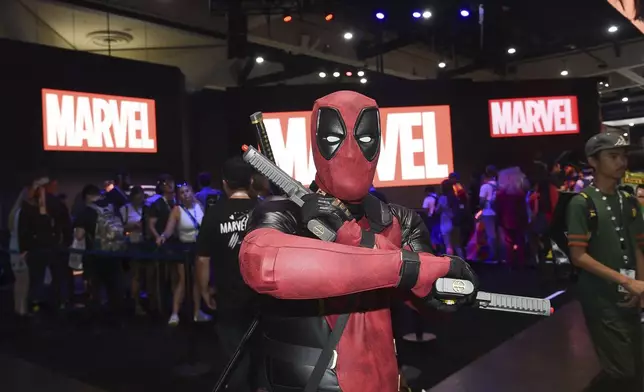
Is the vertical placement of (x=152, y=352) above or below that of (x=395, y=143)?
below

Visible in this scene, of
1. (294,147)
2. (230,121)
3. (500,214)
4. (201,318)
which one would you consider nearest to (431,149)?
(500,214)

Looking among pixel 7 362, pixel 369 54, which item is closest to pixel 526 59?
pixel 369 54

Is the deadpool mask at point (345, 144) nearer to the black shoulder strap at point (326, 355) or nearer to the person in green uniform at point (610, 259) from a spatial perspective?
the black shoulder strap at point (326, 355)

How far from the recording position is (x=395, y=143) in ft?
25.8

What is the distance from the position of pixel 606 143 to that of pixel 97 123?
8205 millimetres

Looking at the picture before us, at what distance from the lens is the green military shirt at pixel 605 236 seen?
8.15 ft

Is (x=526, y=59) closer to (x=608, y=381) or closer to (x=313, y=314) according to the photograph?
(x=608, y=381)

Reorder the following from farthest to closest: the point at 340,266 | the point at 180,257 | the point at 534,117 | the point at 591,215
A: the point at 534,117
the point at 180,257
the point at 591,215
the point at 340,266

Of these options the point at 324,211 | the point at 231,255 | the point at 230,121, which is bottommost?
the point at 231,255

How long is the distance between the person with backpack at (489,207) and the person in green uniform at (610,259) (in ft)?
16.1

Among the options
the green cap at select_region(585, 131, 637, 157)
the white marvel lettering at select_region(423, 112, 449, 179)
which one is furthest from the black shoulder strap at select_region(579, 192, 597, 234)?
the white marvel lettering at select_region(423, 112, 449, 179)

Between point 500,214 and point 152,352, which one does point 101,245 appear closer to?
point 152,352

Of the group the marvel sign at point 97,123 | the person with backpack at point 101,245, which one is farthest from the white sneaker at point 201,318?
the marvel sign at point 97,123

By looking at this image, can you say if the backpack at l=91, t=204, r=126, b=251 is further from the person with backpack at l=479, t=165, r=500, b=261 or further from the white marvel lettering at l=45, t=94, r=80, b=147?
the person with backpack at l=479, t=165, r=500, b=261
